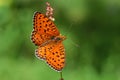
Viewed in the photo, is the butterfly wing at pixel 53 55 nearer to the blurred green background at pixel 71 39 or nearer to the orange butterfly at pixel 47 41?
the orange butterfly at pixel 47 41

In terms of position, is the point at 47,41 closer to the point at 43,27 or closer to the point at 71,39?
the point at 43,27

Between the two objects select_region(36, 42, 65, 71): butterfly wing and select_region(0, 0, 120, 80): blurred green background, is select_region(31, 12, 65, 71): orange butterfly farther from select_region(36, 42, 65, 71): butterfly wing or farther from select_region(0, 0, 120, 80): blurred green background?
select_region(0, 0, 120, 80): blurred green background

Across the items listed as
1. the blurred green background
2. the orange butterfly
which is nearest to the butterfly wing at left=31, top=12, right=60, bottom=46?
the orange butterfly

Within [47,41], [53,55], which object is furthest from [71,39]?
[53,55]

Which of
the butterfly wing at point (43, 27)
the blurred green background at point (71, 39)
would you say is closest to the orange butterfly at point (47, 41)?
the butterfly wing at point (43, 27)

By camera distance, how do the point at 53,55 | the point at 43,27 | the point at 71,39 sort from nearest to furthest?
the point at 53,55
the point at 43,27
the point at 71,39

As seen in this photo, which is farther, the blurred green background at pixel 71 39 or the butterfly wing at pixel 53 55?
the blurred green background at pixel 71 39

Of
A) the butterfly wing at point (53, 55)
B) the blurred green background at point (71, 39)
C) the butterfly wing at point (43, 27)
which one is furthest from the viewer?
the blurred green background at point (71, 39)
